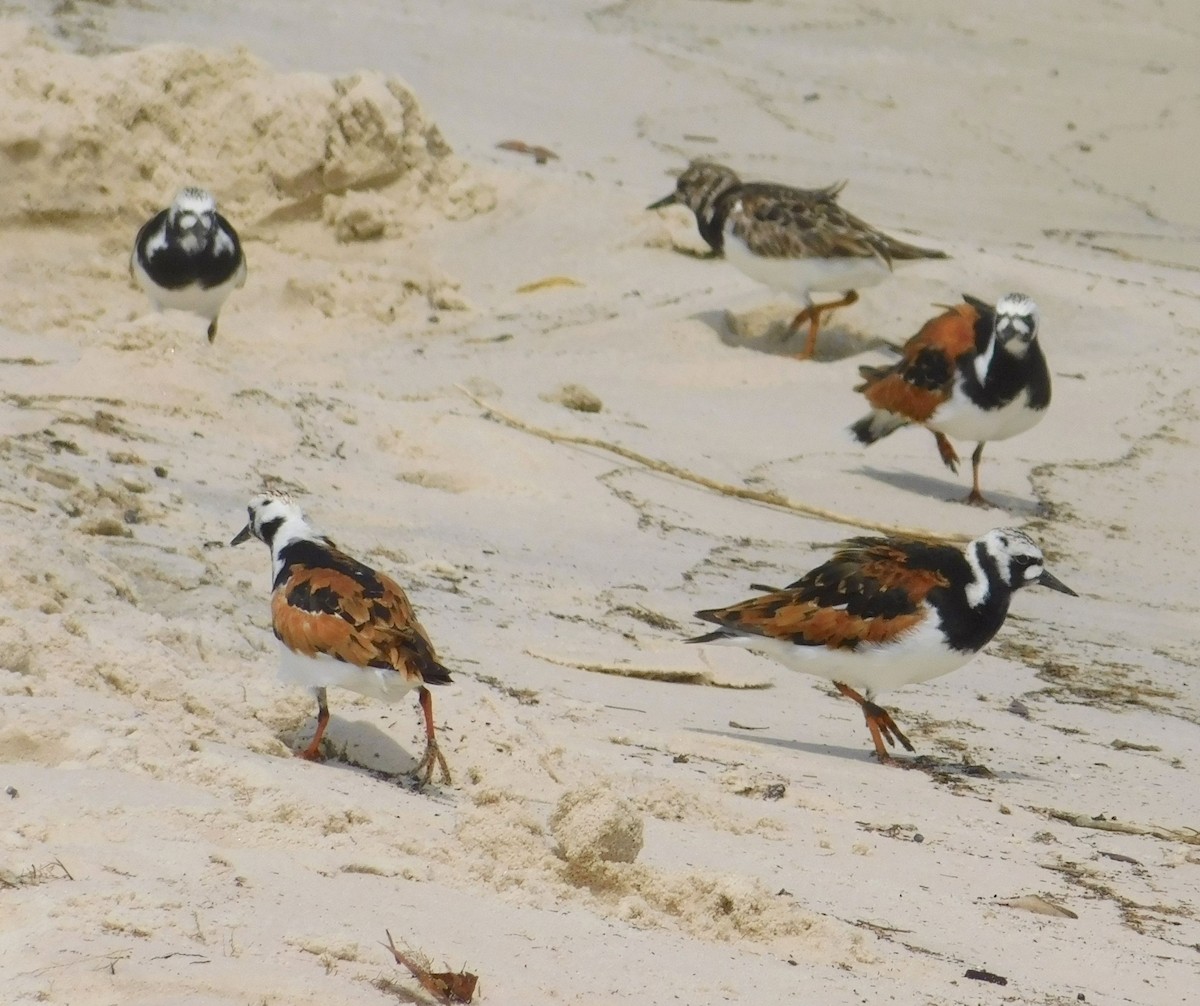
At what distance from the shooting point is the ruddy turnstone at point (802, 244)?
1014 centimetres

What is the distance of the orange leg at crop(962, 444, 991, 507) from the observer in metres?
8.65

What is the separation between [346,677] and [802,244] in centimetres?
608

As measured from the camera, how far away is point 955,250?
36.8ft

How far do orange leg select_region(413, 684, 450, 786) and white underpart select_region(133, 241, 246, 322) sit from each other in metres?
5.36

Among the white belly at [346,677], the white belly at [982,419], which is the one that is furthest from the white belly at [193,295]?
the white belly at [346,677]

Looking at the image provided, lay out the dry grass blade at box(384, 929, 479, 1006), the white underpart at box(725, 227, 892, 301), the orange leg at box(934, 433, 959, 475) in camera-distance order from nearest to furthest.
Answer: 1. the dry grass blade at box(384, 929, 479, 1006)
2. the orange leg at box(934, 433, 959, 475)
3. the white underpart at box(725, 227, 892, 301)

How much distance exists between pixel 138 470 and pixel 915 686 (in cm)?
262

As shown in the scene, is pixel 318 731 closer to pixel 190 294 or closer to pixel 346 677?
pixel 346 677

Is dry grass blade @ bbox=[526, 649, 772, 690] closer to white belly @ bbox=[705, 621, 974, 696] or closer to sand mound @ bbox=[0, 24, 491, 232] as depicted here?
white belly @ bbox=[705, 621, 974, 696]

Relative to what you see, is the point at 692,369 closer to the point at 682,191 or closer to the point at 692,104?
the point at 682,191

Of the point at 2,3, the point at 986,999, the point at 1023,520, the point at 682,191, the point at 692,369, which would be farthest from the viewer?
the point at 2,3

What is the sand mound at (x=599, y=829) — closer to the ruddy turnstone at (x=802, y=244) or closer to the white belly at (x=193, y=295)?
the white belly at (x=193, y=295)

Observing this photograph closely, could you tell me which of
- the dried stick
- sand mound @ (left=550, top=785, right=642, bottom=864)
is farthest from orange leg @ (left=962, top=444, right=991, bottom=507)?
sand mound @ (left=550, top=785, right=642, bottom=864)

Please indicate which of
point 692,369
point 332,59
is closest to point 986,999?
point 692,369
